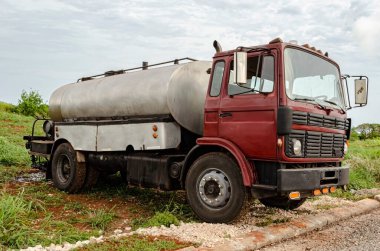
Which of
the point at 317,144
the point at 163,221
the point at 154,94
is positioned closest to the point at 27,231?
the point at 163,221

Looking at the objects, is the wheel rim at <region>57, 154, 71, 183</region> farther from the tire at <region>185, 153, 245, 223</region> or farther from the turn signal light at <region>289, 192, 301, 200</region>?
the turn signal light at <region>289, 192, 301, 200</region>

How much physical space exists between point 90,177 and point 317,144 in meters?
5.34

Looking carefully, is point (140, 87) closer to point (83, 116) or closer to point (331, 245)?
point (83, 116)

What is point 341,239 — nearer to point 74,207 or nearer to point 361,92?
point 361,92

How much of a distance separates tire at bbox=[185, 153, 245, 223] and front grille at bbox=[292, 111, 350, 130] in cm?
113

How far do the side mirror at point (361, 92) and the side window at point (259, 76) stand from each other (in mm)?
2284

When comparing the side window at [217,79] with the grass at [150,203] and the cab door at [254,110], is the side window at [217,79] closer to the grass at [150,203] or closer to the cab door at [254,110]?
the cab door at [254,110]

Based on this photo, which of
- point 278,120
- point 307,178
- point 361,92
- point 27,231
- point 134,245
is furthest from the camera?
point 361,92

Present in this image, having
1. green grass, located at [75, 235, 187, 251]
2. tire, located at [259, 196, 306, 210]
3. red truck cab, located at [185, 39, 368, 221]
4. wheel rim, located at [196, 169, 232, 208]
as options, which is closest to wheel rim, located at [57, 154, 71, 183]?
wheel rim, located at [196, 169, 232, 208]

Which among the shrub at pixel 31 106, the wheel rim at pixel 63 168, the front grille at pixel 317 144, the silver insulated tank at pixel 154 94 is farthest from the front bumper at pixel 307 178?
the shrub at pixel 31 106

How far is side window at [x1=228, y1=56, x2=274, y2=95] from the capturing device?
19.6ft

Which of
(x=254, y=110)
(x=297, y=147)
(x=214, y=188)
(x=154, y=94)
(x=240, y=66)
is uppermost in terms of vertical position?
(x=240, y=66)

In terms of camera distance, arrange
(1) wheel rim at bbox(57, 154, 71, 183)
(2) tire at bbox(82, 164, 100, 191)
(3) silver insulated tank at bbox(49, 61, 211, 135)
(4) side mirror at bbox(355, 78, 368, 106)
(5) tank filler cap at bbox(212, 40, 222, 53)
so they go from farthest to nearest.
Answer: (1) wheel rim at bbox(57, 154, 71, 183) < (2) tire at bbox(82, 164, 100, 191) < (4) side mirror at bbox(355, 78, 368, 106) < (3) silver insulated tank at bbox(49, 61, 211, 135) < (5) tank filler cap at bbox(212, 40, 222, 53)

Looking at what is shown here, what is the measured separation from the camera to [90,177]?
375 inches
